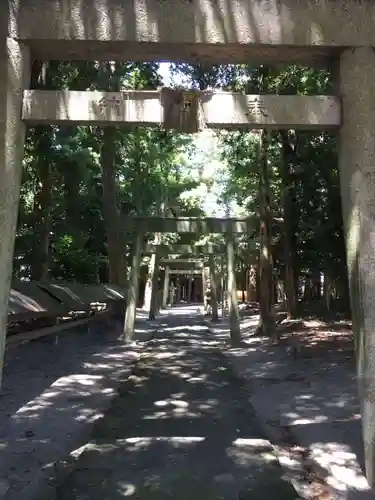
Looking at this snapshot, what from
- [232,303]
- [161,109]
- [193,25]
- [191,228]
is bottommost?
[232,303]

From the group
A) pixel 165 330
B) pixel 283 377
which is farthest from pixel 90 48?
pixel 165 330

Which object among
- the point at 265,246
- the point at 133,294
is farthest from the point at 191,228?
the point at 133,294

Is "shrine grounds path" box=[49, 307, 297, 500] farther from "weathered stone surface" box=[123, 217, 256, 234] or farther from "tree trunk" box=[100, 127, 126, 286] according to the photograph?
"tree trunk" box=[100, 127, 126, 286]

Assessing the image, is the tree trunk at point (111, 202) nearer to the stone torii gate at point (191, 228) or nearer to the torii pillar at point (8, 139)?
the stone torii gate at point (191, 228)

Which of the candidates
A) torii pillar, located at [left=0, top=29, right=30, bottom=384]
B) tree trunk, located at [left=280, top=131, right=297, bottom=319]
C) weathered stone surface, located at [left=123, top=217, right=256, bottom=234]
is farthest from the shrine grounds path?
tree trunk, located at [left=280, top=131, right=297, bottom=319]

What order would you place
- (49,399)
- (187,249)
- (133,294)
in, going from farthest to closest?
1. (187,249)
2. (133,294)
3. (49,399)

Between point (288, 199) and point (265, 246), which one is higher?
point (288, 199)

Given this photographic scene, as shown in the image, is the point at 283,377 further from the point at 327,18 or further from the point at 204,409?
the point at 327,18

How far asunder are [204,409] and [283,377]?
303 centimetres

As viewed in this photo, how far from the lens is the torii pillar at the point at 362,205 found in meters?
4.61

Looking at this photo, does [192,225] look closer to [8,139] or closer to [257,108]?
[257,108]

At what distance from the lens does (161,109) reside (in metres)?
4.77

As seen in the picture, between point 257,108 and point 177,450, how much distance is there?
3331 mm

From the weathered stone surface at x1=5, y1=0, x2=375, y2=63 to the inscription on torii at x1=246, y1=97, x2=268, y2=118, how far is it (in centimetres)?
45
